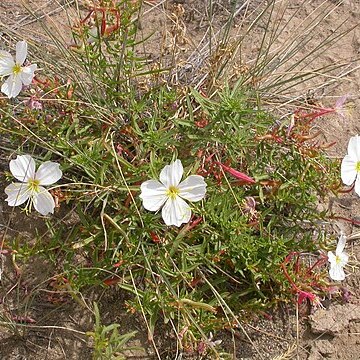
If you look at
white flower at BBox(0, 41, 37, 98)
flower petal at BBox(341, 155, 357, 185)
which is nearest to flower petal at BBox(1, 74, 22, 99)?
white flower at BBox(0, 41, 37, 98)

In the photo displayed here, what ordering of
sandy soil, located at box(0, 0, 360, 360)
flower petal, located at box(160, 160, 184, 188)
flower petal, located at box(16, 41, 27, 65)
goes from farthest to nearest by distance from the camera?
sandy soil, located at box(0, 0, 360, 360) < flower petal, located at box(16, 41, 27, 65) < flower petal, located at box(160, 160, 184, 188)

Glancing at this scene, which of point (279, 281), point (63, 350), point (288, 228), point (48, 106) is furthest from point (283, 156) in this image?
point (63, 350)

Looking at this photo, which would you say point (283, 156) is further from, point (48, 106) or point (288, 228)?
point (48, 106)

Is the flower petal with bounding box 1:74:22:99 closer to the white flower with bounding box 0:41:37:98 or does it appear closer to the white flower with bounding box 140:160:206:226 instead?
the white flower with bounding box 0:41:37:98

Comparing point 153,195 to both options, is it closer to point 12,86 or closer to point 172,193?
point 172,193

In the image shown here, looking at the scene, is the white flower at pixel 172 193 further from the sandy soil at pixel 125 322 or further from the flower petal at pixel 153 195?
the sandy soil at pixel 125 322

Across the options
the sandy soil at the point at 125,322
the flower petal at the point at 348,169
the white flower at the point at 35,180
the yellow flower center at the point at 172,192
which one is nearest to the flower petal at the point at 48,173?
the white flower at the point at 35,180
